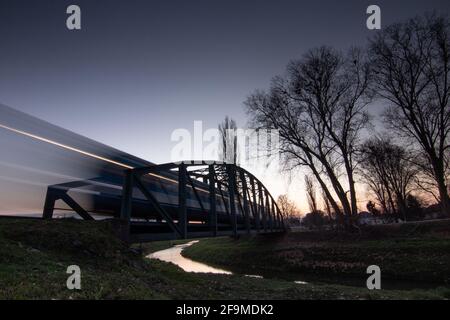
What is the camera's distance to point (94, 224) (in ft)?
37.3

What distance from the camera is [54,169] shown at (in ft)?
44.1

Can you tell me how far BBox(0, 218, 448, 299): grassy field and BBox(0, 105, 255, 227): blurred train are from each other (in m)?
2.66

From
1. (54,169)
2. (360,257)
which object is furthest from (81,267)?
(360,257)

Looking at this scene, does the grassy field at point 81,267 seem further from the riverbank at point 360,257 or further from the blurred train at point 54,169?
the riverbank at point 360,257

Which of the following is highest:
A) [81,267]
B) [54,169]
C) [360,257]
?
[54,169]

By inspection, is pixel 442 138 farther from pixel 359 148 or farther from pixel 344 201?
pixel 344 201

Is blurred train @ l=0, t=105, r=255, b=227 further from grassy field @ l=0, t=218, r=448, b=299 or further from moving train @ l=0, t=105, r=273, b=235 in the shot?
grassy field @ l=0, t=218, r=448, b=299

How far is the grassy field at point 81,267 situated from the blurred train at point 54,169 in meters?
2.66

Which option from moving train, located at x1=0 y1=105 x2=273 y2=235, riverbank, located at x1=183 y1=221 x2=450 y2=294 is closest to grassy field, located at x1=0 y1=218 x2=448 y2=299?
moving train, located at x1=0 y1=105 x2=273 y2=235

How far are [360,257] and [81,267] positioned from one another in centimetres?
2226

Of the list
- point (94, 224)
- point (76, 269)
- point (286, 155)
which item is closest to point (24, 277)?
point (76, 269)

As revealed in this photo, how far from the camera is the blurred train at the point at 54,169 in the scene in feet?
39.4

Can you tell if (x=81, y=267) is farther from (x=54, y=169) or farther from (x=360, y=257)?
(x=360, y=257)

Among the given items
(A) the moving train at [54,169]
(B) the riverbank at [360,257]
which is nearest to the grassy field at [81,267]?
(A) the moving train at [54,169]
